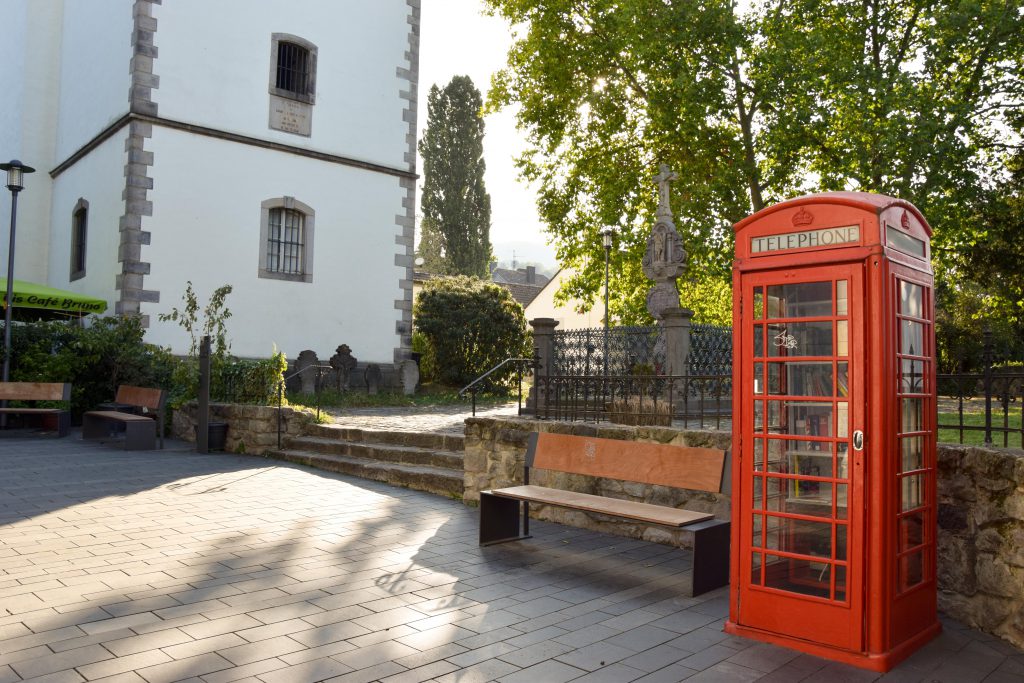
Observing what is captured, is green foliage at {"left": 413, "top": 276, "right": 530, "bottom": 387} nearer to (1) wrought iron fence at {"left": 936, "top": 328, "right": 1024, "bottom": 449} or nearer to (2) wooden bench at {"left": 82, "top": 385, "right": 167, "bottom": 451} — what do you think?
(2) wooden bench at {"left": 82, "top": 385, "right": 167, "bottom": 451}

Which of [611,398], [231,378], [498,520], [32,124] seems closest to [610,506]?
[498,520]

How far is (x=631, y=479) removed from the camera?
6582mm

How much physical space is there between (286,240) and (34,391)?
755 cm

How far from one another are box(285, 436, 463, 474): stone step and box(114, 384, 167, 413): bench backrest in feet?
7.59

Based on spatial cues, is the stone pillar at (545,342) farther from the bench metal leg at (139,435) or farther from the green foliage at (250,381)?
the bench metal leg at (139,435)

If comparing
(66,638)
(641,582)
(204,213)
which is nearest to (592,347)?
(641,582)

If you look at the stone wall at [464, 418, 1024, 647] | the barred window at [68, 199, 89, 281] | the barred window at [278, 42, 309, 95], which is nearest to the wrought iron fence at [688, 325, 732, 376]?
the stone wall at [464, 418, 1024, 647]

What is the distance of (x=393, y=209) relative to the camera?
21859 millimetres

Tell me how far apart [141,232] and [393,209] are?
6.59 m

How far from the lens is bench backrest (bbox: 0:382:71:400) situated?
45.4ft

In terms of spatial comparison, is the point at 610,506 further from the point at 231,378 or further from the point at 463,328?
the point at 463,328

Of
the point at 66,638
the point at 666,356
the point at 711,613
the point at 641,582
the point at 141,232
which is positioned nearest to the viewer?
the point at 66,638

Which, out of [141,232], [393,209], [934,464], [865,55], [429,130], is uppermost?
[429,130]

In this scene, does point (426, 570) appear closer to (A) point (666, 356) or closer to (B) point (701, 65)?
(A) point (666, 356)
